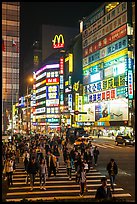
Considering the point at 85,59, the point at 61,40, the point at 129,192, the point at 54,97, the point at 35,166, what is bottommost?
the point at 129,192

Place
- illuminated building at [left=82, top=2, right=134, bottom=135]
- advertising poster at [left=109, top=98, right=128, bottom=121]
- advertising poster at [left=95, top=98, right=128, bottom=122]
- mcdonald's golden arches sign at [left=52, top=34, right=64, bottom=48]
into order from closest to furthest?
illuminated building at [left=82, top=2, right=134, bottom=135] < advertising poster at [left=109, top=98, right=128, bottom=121] < advertising poster at [left=95, top=98, right=128, bottom=122] < mcdonald's golden arches sign at [left=52, top=34, right=64, bottom=48]

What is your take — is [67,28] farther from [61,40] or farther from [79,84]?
[79,84]

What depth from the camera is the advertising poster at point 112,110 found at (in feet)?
227

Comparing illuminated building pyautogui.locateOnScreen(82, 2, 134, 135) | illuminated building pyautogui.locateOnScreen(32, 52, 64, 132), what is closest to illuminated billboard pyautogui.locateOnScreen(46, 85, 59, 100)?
illuminated building pyautogui.locateOnScreen(32, 52, 64, 132)

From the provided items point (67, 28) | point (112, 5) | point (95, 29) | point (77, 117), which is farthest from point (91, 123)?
point (67, 28)

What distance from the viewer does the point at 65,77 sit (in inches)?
4619

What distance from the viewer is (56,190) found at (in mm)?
15438

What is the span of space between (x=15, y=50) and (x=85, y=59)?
2206cm

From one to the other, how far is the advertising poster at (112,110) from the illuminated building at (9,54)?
23.0 metres

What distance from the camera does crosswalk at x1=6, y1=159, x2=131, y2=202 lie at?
1396 cm

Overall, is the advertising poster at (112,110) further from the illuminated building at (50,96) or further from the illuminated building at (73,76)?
the illuminated building at (50,96)

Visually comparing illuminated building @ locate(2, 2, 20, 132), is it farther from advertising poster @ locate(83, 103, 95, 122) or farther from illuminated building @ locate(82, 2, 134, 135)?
illuminated building @ locate(82, 2, 134, 135)

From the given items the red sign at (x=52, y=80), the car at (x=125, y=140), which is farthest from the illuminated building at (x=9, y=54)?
the red sign at (x=52, y=80)

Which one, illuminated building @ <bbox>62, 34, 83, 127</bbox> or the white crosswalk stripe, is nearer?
the white crosswalk stripe
